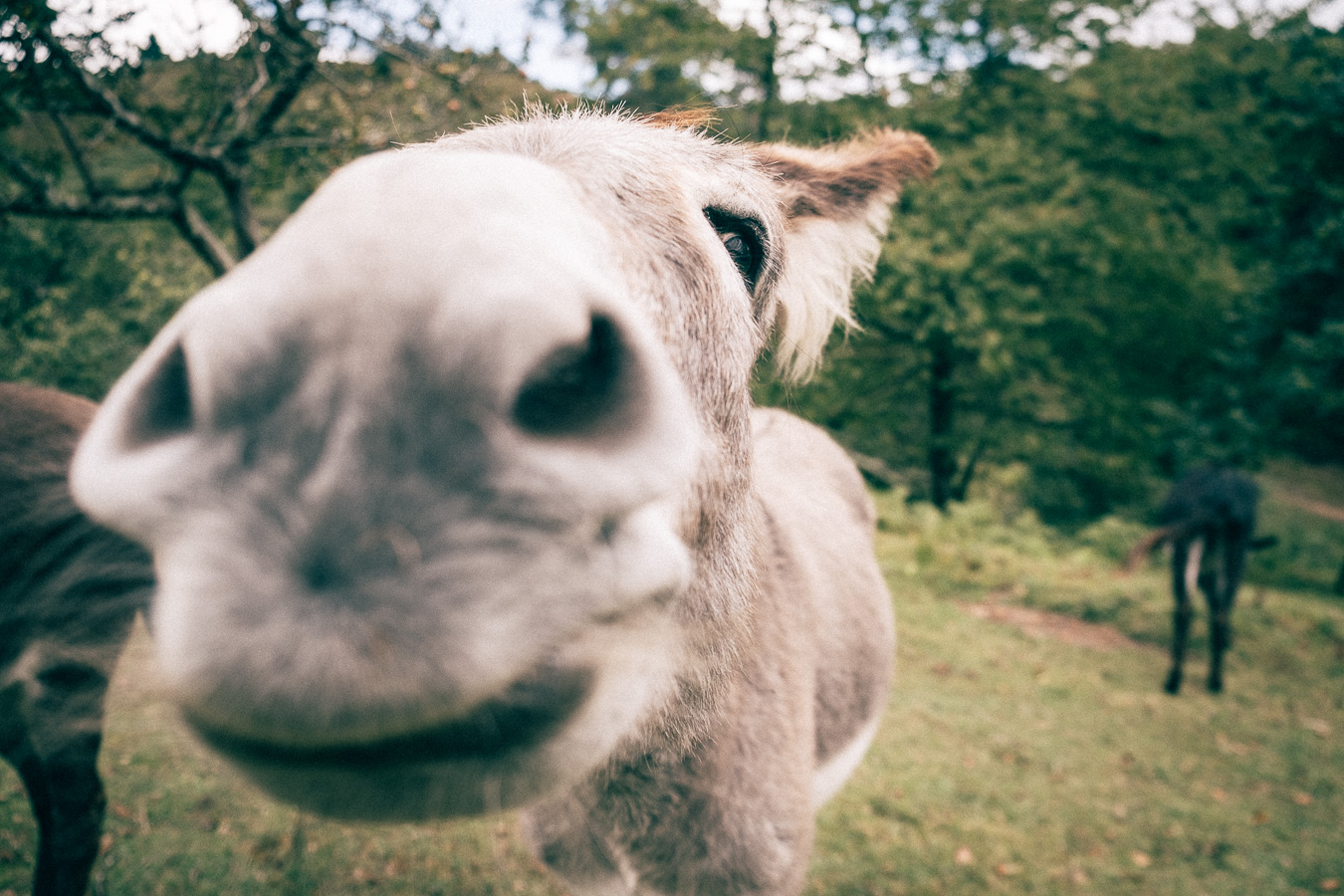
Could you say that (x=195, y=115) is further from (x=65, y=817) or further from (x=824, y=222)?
(x=824, y=222)

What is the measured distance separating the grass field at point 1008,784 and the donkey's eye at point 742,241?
1.50 m

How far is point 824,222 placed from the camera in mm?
2271

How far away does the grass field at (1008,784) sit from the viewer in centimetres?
A: 371

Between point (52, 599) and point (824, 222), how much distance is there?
2517 mm

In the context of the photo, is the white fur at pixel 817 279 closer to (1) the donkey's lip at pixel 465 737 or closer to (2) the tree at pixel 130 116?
(1) the donkey's lip at pixel 465 737

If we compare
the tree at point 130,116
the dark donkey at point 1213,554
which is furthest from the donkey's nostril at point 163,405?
the dark donkey at point 1213,554

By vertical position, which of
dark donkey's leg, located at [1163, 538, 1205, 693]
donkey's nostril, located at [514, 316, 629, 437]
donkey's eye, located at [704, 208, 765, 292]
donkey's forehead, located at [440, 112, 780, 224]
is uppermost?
donkey's forehead, located at [440, 112, 780, 224]

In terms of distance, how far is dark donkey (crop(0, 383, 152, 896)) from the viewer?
136cm

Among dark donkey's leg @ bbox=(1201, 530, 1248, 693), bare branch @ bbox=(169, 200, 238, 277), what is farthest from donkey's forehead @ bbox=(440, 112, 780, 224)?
dark donkey's leg @ bbox=(1201, 530, 1248, 693)

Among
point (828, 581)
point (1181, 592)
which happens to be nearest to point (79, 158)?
point (828, 581)

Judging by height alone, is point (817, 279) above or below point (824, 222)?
below

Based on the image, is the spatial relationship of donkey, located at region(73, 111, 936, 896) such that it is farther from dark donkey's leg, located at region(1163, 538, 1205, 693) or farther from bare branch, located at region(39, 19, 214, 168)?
dark donkey's leg, located at region(1163, 538, 1205, 693)

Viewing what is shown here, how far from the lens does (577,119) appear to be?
170 cm

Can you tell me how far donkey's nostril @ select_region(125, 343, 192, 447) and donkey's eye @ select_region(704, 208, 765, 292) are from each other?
3.86ft
